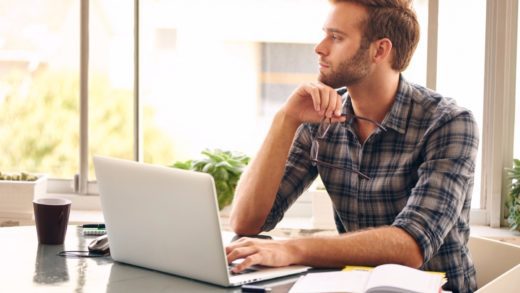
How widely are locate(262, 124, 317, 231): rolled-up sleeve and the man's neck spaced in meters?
0.17

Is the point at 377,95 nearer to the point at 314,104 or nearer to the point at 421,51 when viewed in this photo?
the point at 314,104

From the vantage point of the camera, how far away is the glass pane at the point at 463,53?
3555 millimetres

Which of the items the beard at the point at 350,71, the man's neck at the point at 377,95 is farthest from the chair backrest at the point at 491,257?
the beard at the point at 350,71

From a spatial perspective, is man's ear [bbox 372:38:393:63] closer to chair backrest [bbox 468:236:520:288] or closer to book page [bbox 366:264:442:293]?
chair backrest [bbox 468:236:520:288]

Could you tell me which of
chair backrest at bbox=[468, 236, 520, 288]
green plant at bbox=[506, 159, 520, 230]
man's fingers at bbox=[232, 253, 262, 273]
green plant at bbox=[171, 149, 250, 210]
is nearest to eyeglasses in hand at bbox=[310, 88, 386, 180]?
chair backrest at bbox=[468, 236, 520, 288]

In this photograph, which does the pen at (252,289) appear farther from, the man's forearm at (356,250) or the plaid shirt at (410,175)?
the plaid shirt at (410,175)

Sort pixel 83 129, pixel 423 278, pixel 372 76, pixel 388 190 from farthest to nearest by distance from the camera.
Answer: pixel 83 129
pixel 372 76
pixel 388 190
pixel 423 278

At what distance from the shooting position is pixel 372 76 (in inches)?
94.9

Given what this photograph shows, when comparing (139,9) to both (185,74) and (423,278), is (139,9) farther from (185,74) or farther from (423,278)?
(423,278)

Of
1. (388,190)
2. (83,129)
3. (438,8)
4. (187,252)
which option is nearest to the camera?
(187,252)

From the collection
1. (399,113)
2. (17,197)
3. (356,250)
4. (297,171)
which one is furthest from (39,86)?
(356,250)

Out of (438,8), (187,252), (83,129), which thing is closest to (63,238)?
(187,252)

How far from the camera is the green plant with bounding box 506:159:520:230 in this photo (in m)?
3.39

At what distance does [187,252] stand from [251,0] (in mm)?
2117
